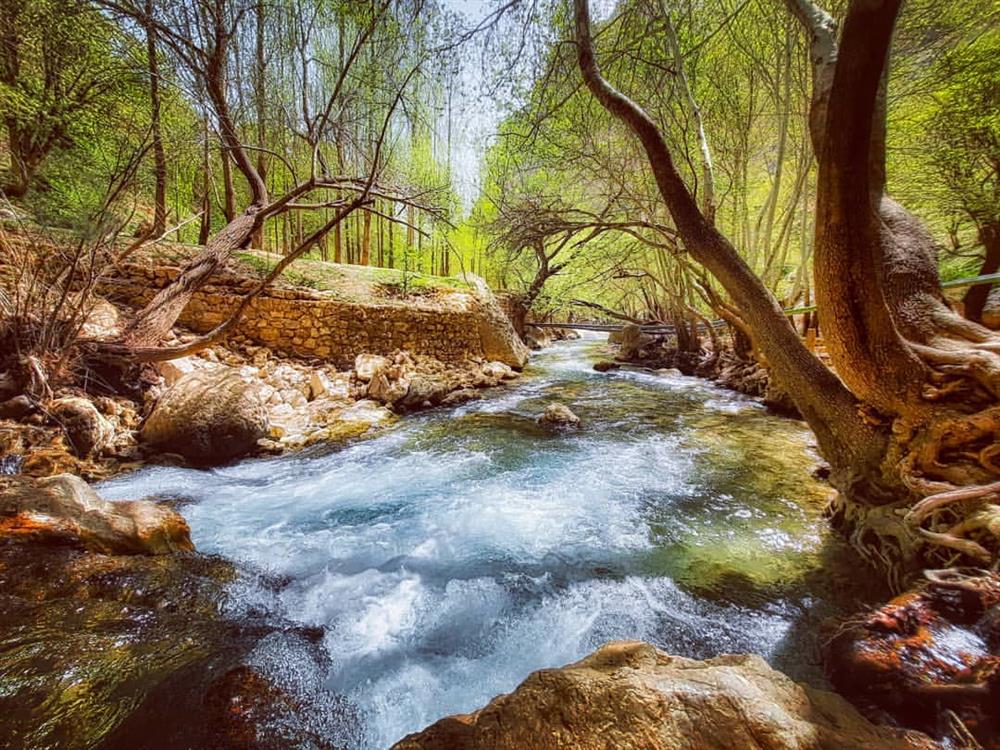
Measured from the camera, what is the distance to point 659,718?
3.09 ft

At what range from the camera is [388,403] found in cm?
661

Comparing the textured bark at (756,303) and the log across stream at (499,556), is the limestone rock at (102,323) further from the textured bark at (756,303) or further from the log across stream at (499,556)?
the textured bark at (756,303)

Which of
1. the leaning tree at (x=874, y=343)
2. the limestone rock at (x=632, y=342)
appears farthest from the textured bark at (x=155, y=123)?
the limestone rock at (x=632, y=342)

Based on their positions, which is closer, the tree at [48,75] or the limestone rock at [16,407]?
the limestone rock at [16,407]

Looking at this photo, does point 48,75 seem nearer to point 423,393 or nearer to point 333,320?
point 333,320

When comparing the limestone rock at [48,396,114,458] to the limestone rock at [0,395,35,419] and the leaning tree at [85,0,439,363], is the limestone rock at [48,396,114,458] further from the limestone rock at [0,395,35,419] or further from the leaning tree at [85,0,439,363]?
the leaning tree at [85,0,439,363]

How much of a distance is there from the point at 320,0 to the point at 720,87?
6814 millimetres

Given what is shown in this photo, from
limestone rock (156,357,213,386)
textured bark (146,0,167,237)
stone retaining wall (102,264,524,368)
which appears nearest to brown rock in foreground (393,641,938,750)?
textured bark (146,0,167,237)

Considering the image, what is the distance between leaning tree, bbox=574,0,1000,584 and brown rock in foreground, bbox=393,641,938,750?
5.01 feet

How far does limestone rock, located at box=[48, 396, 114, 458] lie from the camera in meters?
3.46

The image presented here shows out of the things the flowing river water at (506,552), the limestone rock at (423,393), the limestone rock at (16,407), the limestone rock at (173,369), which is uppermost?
the limestone rock at (173,369)

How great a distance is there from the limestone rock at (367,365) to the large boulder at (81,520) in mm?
4866

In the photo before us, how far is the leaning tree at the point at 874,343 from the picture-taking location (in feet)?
6.09

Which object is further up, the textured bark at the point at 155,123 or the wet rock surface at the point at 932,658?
the textured bark at the point at 155,123
